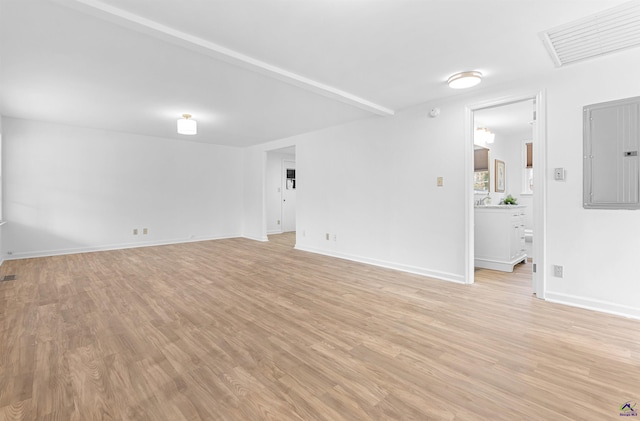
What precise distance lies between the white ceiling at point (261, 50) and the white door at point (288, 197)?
15.2 feet

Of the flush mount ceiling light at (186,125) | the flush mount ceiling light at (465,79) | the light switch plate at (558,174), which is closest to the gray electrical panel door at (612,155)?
the light switch plate at (558,174)

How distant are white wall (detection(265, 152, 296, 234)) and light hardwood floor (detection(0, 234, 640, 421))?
16.5 feet

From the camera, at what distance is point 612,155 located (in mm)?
2613

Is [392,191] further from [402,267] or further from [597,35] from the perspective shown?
[597,35]

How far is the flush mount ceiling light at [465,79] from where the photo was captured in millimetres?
2930

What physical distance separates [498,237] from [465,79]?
2.47 metres

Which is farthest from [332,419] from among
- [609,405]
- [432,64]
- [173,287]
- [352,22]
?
[432,64]

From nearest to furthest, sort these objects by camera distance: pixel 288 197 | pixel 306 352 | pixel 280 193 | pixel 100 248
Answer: pixel 306 352
pixel 100 248
pixel 280 193
pixel 288 197

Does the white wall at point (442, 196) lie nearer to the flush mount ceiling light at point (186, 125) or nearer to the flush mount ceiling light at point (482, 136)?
the flush mount ceiling light at point (482, 136)

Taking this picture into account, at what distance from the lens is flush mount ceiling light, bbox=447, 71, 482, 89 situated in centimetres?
293

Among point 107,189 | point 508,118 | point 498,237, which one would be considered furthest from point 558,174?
point 107,189

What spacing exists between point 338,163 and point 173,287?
10.6 ft

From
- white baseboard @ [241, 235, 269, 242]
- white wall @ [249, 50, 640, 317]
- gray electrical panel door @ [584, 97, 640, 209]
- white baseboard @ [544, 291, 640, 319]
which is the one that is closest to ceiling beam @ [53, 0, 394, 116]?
white wall @ [249, 50, 640, 317]

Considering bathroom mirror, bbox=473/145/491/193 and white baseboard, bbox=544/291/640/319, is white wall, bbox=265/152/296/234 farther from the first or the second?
white baseboard, bbox=544/291/640/319
